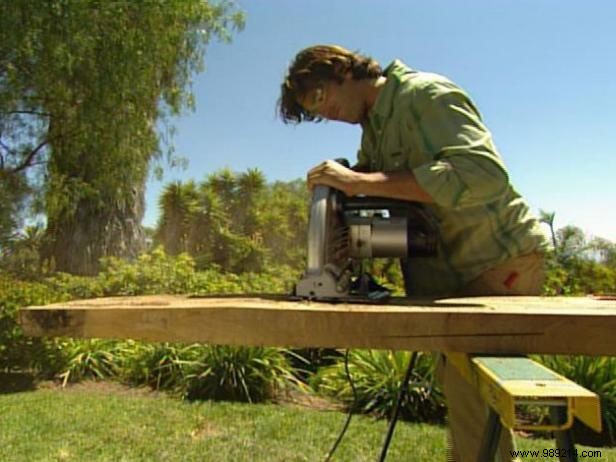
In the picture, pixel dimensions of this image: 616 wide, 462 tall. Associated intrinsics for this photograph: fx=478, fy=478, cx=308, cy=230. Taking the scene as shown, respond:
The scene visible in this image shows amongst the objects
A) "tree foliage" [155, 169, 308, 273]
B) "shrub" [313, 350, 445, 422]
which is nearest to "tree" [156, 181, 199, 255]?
"tree foliage" [155, 169, 308, 273]

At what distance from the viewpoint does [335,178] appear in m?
1.12

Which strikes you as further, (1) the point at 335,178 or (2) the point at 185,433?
(2) the point at 185,433

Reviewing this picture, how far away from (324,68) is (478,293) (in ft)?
Answer: 2.50

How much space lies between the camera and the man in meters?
1.07

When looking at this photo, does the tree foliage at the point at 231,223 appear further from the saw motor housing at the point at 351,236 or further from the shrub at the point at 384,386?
the saw motor housing at the point at 351,236

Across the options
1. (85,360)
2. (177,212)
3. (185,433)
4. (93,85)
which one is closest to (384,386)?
(185,433)

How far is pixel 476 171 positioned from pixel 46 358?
4.30m

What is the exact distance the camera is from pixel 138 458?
266 cm

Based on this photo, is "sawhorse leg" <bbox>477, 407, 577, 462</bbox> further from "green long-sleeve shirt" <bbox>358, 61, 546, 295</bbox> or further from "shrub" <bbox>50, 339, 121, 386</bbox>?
"shrub" <bbox>50, 339, 121, 386</bbox>

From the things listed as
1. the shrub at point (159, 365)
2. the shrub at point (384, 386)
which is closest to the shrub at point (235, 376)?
the shrub at point (159, 365)

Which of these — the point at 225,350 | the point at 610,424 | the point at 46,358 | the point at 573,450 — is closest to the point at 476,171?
the point at 573,450

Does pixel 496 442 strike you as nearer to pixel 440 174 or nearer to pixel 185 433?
pixel 440 174

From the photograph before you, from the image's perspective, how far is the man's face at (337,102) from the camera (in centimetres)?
138

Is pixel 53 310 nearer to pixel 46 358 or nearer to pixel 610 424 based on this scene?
pixel 610 424
